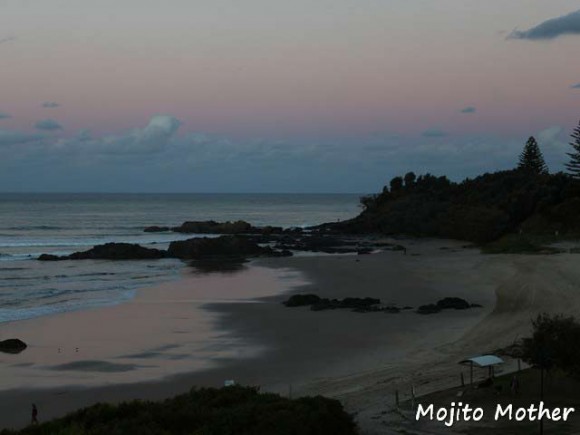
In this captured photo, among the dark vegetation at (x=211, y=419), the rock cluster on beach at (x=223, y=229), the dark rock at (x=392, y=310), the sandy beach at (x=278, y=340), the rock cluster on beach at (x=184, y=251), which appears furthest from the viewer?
the rock cluster on beach at (x=223, y=229)

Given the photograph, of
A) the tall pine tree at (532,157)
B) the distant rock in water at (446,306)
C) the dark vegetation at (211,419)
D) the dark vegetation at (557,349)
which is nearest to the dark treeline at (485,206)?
the tall pine tree at (532,157)

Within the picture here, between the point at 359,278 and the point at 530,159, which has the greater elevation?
the point at 530,159

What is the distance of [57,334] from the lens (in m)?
28.3

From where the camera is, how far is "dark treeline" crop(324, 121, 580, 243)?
2753 inches

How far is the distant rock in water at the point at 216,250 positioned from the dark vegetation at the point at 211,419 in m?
47.7

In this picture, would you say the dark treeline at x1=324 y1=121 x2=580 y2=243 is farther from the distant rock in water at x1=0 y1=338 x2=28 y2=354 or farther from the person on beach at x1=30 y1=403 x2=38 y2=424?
the person on beach at x1=30 y1=403 x2=38 y2=424

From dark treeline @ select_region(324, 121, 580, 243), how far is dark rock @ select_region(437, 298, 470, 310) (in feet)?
116

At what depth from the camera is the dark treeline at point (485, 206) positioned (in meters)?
69.9

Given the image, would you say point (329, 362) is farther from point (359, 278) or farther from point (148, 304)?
point (359, 278)

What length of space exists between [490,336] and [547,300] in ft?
23.5

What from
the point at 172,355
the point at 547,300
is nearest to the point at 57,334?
the point at 172,355

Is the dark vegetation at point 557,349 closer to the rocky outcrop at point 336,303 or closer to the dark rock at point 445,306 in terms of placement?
the dark rock at point 445,306

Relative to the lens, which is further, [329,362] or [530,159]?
[530,159]

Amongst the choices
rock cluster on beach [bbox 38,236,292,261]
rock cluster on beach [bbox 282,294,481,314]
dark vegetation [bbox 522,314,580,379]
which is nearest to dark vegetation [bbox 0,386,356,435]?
dark vegetation [bbox 522,314,580,379]
